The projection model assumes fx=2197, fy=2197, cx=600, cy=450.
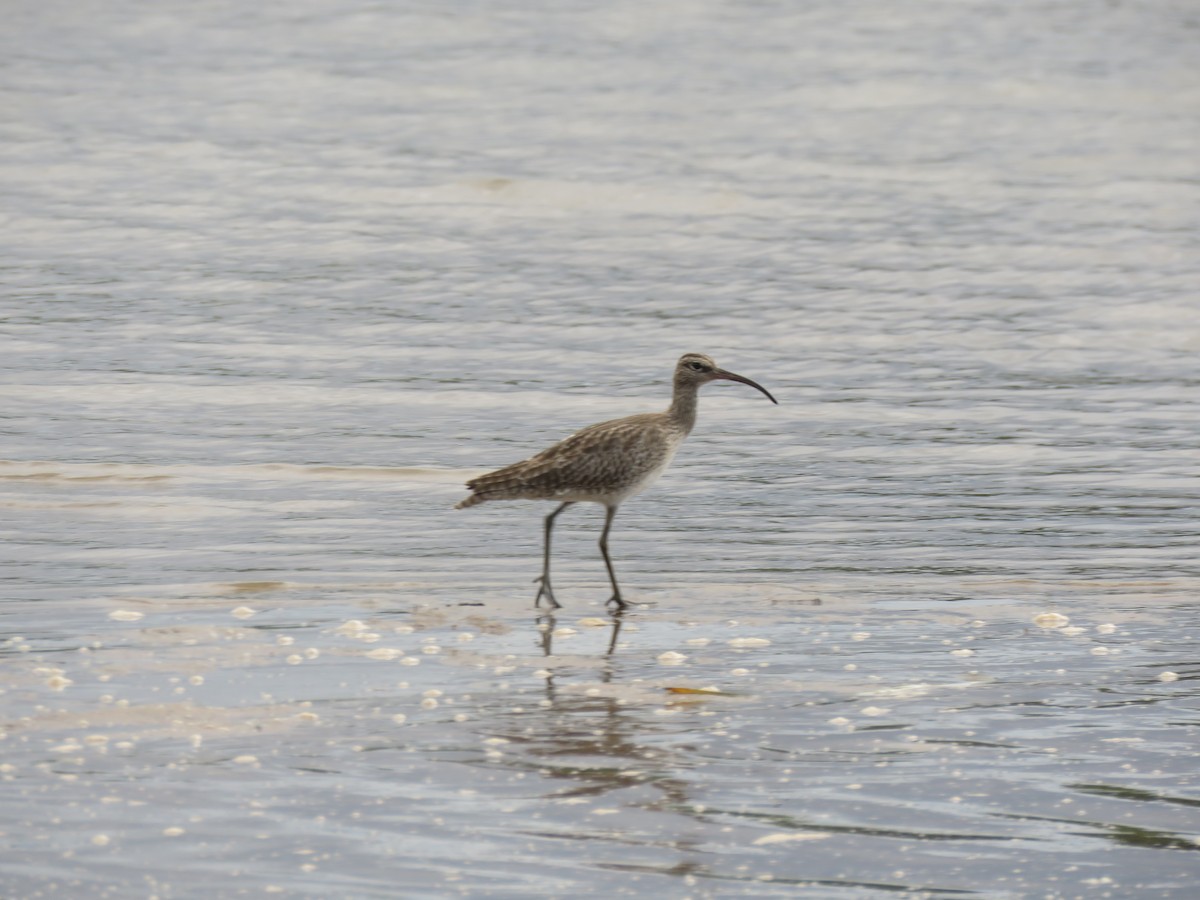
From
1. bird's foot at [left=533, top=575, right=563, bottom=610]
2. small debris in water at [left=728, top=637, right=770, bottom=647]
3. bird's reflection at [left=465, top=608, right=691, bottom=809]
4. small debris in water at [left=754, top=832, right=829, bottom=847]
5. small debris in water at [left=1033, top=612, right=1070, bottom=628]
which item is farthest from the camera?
bird's foot at [left=533, top=575, right=563, bottom=610]

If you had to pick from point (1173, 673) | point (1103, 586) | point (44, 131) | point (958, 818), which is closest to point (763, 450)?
point (1103, 586)

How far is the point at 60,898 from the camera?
6.62m

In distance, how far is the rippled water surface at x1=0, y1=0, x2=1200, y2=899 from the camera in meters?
7.49

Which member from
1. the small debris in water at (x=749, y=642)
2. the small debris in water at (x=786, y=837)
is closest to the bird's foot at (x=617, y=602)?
the small debris in water at (x=749, y=642)

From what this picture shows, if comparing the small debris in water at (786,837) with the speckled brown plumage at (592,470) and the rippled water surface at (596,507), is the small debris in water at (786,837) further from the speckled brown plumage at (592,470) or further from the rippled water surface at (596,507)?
the speckled brown plumage at (592,470)

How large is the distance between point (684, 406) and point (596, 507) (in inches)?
86.3

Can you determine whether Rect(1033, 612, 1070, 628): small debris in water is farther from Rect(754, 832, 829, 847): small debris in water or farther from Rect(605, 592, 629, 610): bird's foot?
Rect(754, 832, 829, 847): small debris in water

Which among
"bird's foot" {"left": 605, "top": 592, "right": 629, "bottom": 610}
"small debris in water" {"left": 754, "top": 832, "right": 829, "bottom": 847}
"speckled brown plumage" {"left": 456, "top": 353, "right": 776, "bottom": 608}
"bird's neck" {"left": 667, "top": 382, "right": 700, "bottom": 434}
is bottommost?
"bird's foot" {"left": 605, "top": 592, "right": 629, "bottom": 610}

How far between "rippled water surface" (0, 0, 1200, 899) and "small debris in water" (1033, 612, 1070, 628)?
104mm

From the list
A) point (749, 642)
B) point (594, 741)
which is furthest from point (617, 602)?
point (594, 741)


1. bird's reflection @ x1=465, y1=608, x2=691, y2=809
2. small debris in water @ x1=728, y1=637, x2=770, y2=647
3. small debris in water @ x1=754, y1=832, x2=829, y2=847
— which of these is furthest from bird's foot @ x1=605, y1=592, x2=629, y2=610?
small debris in water @ x1=754, y1=832, x2=829, y2=847

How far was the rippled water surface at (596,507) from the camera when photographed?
24.6 feet

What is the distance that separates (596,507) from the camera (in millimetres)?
14523

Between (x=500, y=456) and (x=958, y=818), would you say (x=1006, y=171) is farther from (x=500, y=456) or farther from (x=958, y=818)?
(x=958, y=818)
